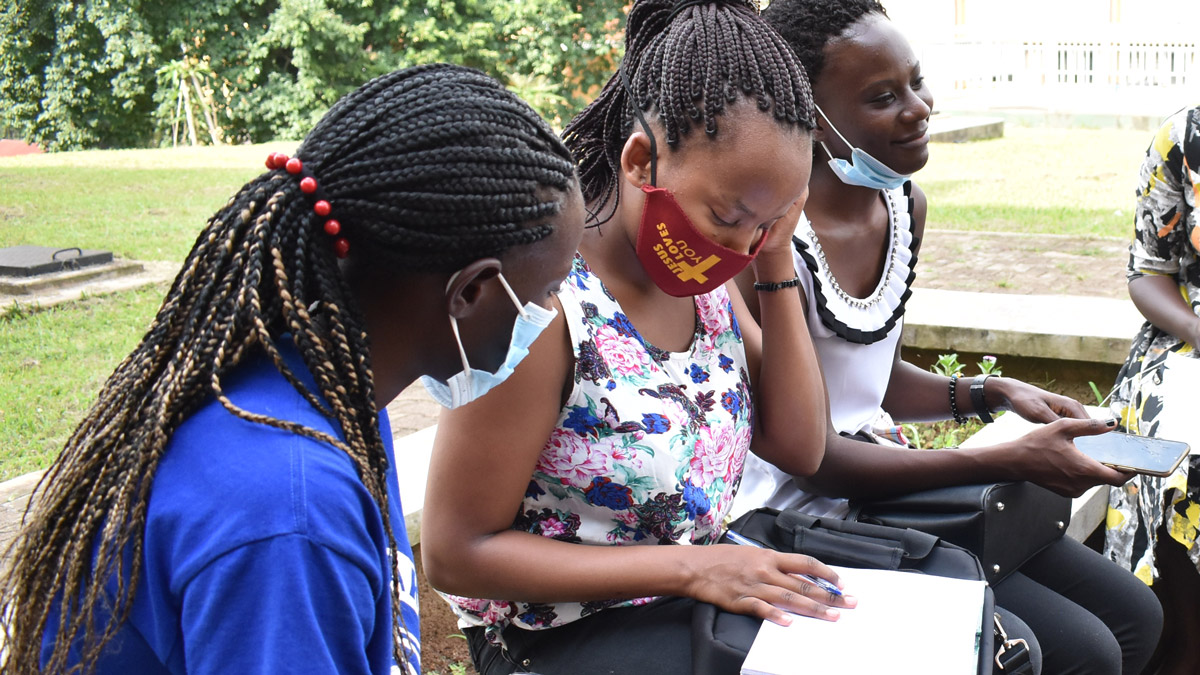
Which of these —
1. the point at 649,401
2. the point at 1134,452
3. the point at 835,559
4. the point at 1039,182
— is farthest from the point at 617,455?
the point at 1039,182

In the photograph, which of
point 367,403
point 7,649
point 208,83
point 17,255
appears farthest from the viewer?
point 208,83

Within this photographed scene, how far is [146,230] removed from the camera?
936cm

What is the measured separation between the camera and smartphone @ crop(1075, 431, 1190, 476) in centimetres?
233

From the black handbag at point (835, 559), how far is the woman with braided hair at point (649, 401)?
5 cm

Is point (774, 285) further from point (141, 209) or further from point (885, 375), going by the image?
point (141, 209)

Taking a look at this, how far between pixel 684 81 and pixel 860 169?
768 mm

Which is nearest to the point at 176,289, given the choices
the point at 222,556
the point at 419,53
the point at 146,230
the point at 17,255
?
the point at 222,556

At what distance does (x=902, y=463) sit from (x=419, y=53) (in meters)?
18.4

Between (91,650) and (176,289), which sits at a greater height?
(176,289)

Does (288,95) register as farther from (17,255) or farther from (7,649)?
(7,649)

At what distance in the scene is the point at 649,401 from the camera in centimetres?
195

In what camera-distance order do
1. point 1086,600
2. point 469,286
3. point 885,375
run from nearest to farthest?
point 469,286 → point 1086,600 → point 885,375

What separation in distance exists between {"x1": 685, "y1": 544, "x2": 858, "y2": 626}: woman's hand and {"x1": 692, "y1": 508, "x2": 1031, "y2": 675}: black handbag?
0.02 metres

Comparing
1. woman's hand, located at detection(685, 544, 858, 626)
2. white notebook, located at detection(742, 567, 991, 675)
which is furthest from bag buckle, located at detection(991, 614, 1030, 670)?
woman's hand, located at detection(685, 544, 858, 626)
